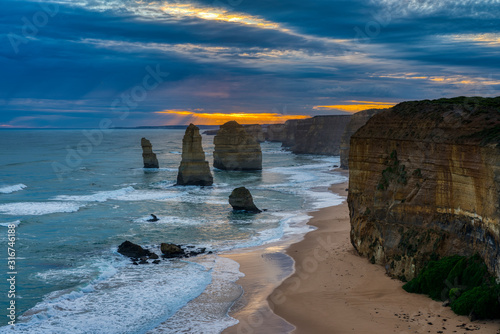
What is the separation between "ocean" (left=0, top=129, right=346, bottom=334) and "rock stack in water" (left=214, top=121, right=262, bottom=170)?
54.8 ft

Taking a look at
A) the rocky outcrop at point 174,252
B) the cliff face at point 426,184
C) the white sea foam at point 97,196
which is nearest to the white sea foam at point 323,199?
the rocky outcrop at point 174,252

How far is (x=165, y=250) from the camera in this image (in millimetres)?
28312

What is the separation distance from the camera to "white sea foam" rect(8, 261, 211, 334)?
17922 mm

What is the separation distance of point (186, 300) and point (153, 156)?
71.4 metres

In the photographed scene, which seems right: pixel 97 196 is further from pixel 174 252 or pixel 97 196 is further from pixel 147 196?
pixel 174 252

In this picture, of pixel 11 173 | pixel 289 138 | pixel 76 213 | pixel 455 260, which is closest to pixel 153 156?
pixel 11 173

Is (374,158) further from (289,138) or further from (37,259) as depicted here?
(289,138)

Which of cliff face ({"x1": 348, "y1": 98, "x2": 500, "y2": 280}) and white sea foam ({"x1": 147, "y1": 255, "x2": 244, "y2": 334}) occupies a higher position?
cliff face ({"x1": 348, "y1": 98, "x2": 500, "y2": 280})

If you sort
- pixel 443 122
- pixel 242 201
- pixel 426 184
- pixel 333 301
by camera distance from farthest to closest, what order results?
pixel 242 201, pixel 426 184, pixel 443 122, pixel 333 301

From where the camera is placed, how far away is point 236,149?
8500 centimetres

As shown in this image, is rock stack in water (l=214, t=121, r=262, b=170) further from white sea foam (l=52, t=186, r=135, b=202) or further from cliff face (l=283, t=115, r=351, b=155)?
cliff face (l=283, t=115, r=351, b=155)

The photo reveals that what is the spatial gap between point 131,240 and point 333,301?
17.5 metres

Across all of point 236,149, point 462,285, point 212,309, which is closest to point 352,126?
point 236,149

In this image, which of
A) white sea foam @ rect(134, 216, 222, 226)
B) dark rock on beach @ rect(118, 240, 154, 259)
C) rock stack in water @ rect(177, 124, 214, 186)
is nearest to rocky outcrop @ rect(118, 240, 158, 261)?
dark rock on beach @ rect(118, 240, 154, 259)
